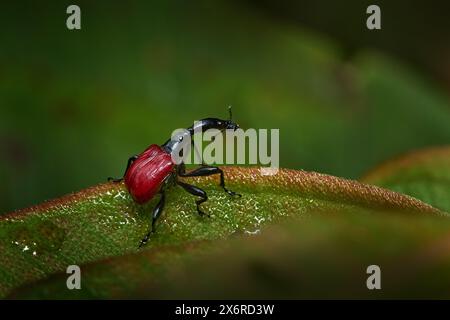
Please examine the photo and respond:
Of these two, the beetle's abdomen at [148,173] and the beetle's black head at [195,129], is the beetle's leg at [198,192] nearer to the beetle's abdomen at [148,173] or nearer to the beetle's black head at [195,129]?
the beetle's abdomen at [148,173]

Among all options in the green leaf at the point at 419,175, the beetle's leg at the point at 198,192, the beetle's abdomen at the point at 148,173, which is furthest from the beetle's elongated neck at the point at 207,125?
the green leaf at the point at 419,175

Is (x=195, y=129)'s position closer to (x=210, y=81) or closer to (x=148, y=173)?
(x=148, y=173)

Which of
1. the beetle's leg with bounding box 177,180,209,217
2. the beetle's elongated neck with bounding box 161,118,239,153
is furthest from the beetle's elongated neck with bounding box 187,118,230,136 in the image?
the beetle's leg with bounding box 177,180,209,217

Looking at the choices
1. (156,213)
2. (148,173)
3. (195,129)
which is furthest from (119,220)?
(195,129)

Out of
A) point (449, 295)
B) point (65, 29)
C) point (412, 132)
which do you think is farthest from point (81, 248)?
point (412, 132)

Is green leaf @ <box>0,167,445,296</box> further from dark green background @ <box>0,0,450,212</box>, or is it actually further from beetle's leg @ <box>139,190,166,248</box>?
dark green background @ <box>0,0,450,212</box>

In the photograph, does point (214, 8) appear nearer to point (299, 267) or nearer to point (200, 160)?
point (200, 160)

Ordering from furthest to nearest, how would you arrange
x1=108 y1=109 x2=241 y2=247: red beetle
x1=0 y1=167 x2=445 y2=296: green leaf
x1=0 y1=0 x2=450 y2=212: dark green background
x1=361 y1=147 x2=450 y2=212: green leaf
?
x1=0 y1=0 x2=450 y2=212: dark green background → x1=361 y1=147 x2=450 y2=212: green leaf → x1=108 y1=109 x2=241 y2=247: red beetle → x1=0 y1=167 x2=445 y2=296: green leaf
